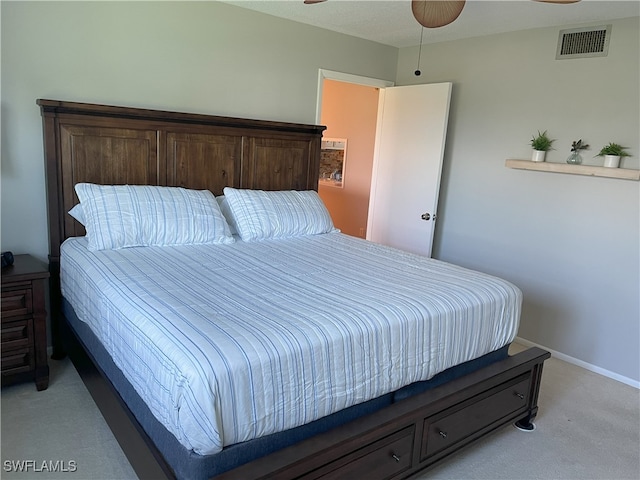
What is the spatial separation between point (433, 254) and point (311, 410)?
291 centimetres

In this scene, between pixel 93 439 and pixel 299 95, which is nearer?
pixel 93 439

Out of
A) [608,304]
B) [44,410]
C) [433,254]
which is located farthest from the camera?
[433,254]

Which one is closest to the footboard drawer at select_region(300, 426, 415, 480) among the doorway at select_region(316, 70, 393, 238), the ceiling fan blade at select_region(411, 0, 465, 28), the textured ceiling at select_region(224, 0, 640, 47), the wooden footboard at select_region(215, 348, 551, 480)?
the wooden footboard at select_region(215, 348, 551, 480)

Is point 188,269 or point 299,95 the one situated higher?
point 299,95

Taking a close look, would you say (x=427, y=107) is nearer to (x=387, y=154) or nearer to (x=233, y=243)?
(x=387, y=154)

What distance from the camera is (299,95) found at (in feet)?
12.6

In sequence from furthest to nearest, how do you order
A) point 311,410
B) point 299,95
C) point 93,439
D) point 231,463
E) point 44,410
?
point 299,95
point 44,410
point 93,439
point 311,410
point 231,463

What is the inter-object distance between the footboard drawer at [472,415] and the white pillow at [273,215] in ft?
5.31

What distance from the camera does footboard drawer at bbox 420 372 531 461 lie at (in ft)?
6.64

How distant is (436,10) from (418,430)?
2.00 meters

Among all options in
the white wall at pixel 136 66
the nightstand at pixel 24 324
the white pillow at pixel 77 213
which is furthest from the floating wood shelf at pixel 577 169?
the nightstand at pixel 24 324

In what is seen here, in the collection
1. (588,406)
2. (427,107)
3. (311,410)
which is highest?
(427,107)

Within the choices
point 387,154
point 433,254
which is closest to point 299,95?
point 387,154

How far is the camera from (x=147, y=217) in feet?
8.95
